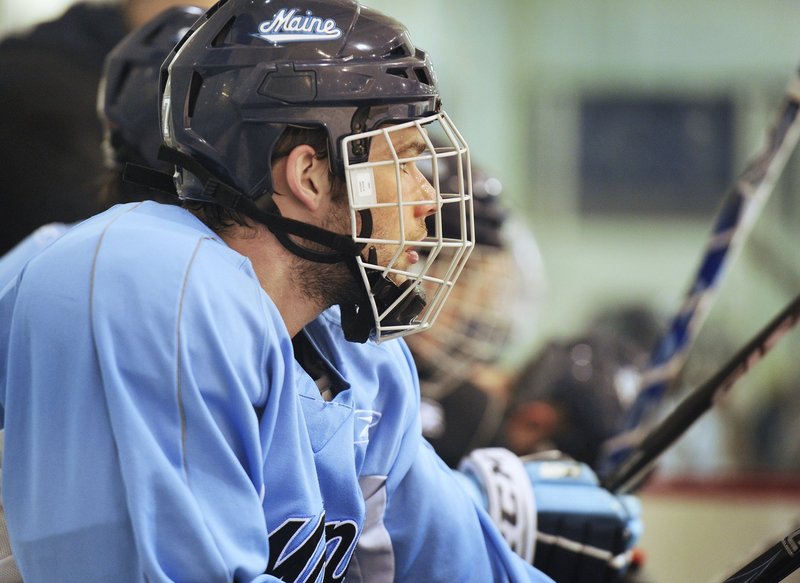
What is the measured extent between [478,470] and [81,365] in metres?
0.81

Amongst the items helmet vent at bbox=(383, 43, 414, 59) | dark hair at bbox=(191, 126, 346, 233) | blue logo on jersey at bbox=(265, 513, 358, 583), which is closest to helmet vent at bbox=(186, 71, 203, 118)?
dark hair at bbox=(191, 126, 346, 233)

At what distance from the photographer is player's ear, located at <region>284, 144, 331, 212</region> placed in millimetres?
1222

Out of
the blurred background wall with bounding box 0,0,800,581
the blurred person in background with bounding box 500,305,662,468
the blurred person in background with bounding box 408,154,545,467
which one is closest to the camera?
the blurred person in background with bounding box 408,154,545,467

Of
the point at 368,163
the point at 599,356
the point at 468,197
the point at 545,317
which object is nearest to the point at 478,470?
the point at 468,197

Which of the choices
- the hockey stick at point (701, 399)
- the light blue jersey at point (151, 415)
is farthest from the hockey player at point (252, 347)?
the hockey stick at point (701, 399)

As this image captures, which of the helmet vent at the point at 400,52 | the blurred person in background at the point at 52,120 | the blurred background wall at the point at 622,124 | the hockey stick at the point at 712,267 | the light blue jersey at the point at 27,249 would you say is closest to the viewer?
the helmet vent at the point at 400,52

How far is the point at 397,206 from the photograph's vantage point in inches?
48.0

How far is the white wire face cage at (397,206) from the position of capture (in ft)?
4.00

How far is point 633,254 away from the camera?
24.5 feet

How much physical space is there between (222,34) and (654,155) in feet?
21.7

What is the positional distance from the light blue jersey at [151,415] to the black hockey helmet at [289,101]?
85mm

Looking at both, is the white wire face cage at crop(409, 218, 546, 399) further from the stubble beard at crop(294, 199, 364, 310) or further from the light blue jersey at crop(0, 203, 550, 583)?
the light blue jersey at crop(0, 203, 550, 583)

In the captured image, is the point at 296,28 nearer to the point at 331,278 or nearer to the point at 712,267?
the point at 331,278

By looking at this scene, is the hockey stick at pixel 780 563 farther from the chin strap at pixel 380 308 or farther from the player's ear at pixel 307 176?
the player's ear at pixel 307 176
